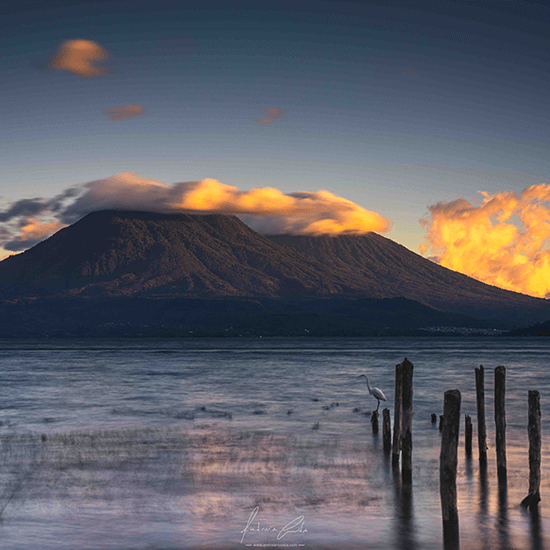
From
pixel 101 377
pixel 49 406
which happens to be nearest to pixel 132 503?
pixel 49 406

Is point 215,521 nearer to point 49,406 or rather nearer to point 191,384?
point 49,406

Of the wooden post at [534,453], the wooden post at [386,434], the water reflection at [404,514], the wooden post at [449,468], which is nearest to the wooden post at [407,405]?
the water reflection at [404,514]

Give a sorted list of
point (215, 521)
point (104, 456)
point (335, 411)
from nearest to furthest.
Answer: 1. point (215, 521)
2. point (104, 456)
3. point (335, 411)

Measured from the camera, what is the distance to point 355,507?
65.8ft

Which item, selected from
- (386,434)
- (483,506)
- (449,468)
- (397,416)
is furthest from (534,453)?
(386,434)

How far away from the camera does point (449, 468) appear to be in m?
16.5

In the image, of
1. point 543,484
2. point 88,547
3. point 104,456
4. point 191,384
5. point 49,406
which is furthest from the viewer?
point 191,384

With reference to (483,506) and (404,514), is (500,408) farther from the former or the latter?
(404,514)

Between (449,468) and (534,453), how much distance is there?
4.35 m

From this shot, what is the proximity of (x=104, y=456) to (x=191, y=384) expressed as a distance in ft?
142

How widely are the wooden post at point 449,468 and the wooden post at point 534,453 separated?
4.00 meters

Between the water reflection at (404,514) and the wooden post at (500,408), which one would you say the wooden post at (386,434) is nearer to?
the water reflection at (404,514)

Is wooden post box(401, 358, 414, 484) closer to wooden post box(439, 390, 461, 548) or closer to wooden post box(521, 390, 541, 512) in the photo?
wooden post box(521, 390, 541, 512)

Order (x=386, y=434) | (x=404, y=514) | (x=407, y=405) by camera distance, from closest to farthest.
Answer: (x=404, y=514) < (x=407, y=405) < (x=386, y=434)
